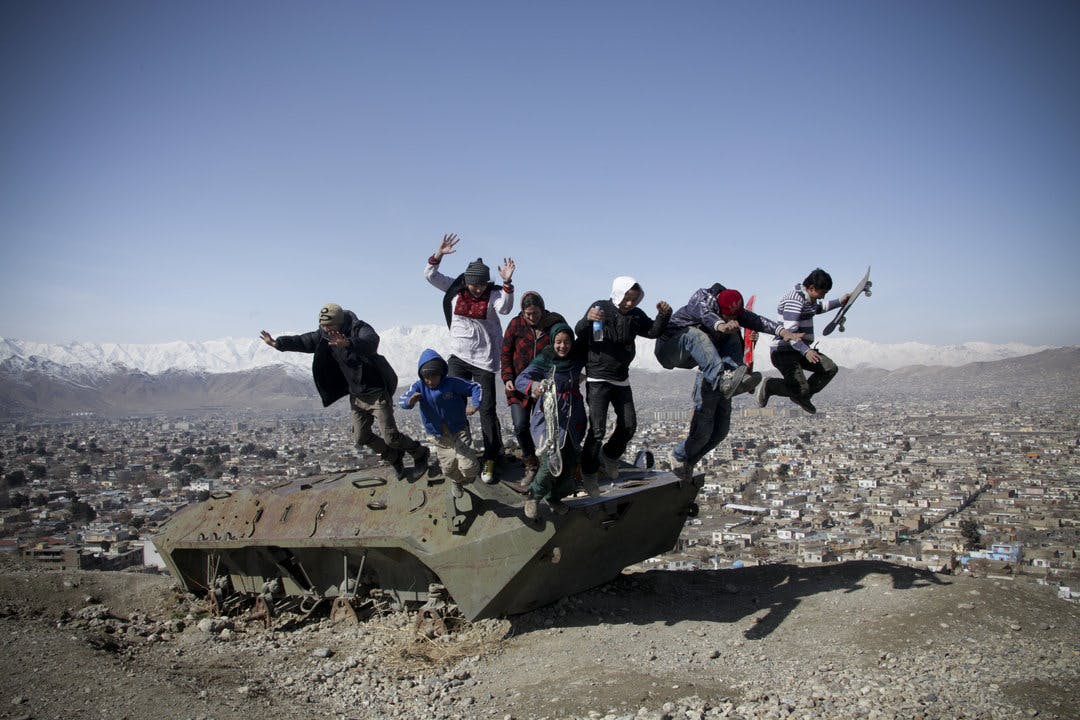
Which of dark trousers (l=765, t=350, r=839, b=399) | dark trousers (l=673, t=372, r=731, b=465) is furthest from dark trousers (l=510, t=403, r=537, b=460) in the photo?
dark trousers (l=765, t=350, r=839, b=399)

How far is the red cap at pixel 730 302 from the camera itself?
7.77m

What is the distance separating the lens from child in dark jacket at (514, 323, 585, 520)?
7.14 meters

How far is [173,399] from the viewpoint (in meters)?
131

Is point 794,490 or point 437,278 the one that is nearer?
point 437,278

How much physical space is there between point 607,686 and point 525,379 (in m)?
2.87

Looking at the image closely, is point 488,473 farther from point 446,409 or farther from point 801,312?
point 801,312

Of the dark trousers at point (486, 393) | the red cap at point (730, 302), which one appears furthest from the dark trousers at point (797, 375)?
the dark trousers at point (486, 393)

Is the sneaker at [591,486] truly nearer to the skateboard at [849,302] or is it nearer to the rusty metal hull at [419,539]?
the rusty metal hull at [419,539]

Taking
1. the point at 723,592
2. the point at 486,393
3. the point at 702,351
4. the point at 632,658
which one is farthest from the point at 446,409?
the point at 723,592

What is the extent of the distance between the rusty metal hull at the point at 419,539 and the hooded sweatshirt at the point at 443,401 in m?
0.86

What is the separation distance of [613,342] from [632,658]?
3100 mm

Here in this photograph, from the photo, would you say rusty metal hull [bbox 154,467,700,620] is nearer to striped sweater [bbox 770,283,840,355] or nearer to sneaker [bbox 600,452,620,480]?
sneaker [bbox 600,452,620,480]

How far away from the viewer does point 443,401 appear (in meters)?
7.65

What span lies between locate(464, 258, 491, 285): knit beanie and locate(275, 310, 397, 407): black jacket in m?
1.30
